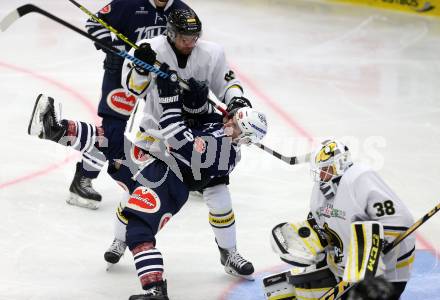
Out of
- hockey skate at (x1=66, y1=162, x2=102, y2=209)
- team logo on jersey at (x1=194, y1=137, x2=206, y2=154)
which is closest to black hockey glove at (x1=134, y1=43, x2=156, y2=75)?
team logo on jersey at (x1=194, y1=137, x2=206, y2=154)

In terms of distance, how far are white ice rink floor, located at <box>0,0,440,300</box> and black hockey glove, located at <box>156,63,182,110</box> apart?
899 mm

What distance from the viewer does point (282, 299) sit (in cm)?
369

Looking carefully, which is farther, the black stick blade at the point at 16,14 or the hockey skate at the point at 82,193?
the hockey skate at the point at 82,193

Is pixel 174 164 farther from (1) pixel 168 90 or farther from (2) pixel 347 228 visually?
(2) pixel 347 228

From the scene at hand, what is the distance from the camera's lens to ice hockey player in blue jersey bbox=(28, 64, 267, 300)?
141 inches

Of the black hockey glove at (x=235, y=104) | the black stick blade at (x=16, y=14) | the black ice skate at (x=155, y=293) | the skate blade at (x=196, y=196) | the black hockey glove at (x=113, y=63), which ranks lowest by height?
the skate blade at (x=196, y=196)

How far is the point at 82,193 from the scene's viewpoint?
491cm

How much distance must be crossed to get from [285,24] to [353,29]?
67cm

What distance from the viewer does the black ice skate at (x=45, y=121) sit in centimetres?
428

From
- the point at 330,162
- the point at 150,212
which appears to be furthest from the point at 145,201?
the point at 330,162

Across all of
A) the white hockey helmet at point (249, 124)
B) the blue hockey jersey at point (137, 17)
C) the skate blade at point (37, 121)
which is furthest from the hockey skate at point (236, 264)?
the blue hockey jersey at point (137, 17)

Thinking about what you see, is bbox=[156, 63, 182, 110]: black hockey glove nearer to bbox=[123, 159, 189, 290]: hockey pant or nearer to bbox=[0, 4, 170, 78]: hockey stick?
bbox=[0, 4, 170, 78]: hockey stick

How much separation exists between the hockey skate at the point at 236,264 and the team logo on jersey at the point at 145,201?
64 cm

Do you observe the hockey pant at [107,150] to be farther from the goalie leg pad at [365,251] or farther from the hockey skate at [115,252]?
the goalie leg pad at [365,251]
